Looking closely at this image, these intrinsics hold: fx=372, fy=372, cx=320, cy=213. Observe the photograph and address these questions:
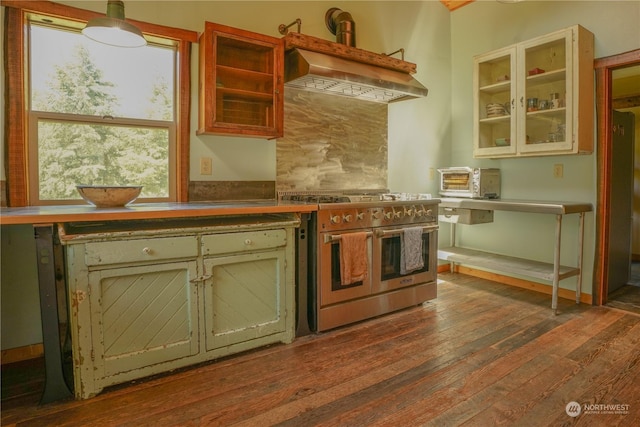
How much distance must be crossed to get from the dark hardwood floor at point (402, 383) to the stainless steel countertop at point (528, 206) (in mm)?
870

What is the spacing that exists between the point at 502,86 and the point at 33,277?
4.15m

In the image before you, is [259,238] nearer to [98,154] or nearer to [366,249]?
[366,249]

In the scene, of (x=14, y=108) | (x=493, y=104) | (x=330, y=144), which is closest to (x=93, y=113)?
(x=14, y=108)

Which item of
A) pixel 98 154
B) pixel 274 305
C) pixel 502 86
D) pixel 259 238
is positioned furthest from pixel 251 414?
pixel 502 86

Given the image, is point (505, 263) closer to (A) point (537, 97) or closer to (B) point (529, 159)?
(B) point (529, 159)

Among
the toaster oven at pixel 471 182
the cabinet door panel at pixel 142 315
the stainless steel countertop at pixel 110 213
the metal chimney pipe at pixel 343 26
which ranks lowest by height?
the cabinet door panel at pixel 142 315

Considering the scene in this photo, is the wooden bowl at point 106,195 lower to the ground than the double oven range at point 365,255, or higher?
higher

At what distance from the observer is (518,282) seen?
383 centimetres

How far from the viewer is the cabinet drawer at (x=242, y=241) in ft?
6.88

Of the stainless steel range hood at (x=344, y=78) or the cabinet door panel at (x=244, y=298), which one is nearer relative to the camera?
the cabinet door panel at (x=244, y=298)

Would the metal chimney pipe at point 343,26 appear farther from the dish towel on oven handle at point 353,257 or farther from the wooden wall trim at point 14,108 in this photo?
the wooden wall trim at point 14,108

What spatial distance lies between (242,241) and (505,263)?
101 inches

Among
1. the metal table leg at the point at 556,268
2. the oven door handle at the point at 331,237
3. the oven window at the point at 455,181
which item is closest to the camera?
the oven door handle at the point at 331,237

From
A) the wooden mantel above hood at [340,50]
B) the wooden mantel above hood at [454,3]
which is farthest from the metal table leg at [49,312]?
the wooden mantel above hood at [454,3]
